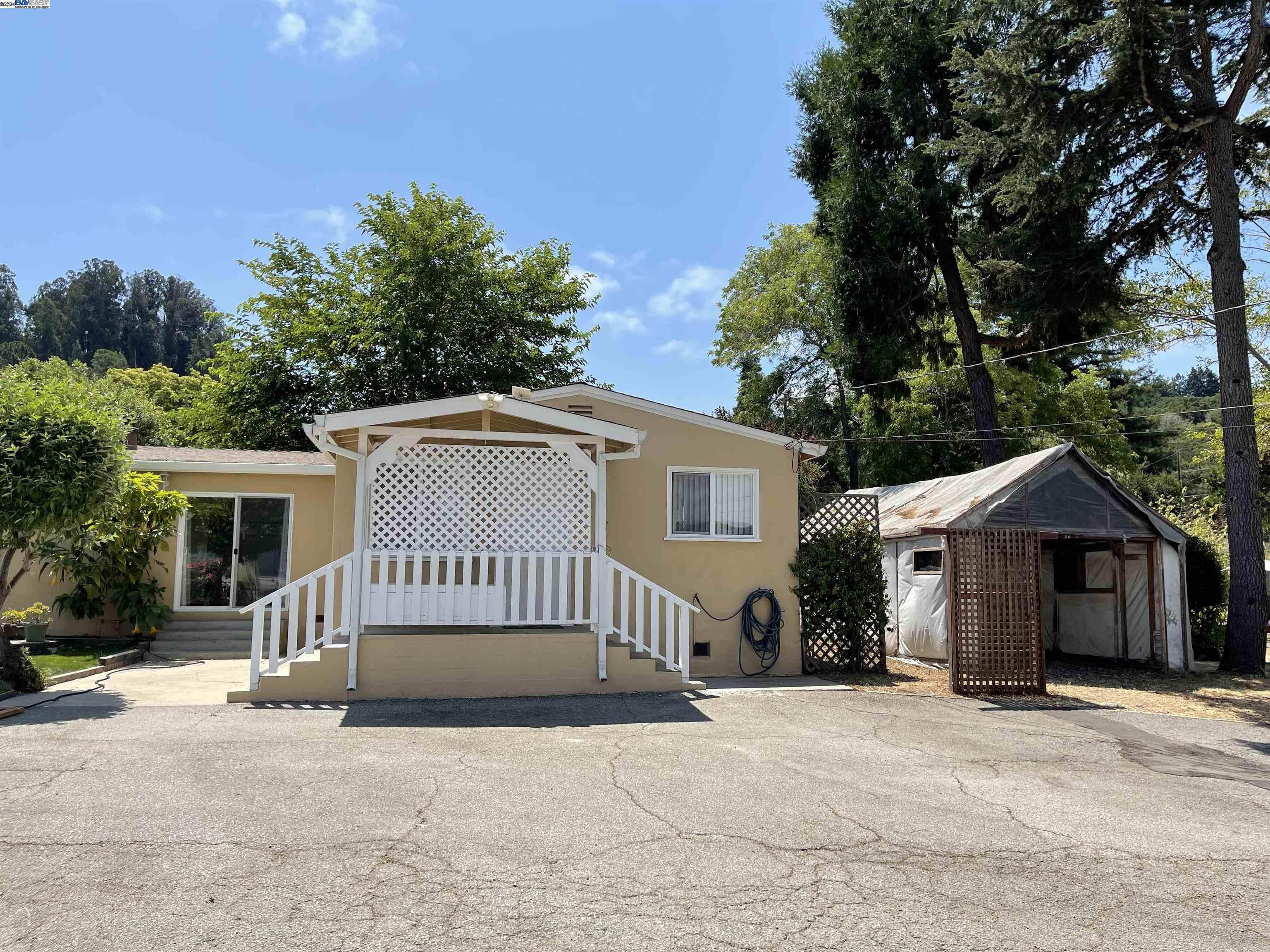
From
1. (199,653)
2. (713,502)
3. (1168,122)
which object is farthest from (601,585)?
(1168,122)

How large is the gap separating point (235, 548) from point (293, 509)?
107 cm

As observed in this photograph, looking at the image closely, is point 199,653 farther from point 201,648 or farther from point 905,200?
point 905,200

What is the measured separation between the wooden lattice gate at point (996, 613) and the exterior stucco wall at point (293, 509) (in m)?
9.17

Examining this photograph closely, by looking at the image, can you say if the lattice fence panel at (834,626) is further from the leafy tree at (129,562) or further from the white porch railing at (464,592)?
the leafy tree at (129,562)

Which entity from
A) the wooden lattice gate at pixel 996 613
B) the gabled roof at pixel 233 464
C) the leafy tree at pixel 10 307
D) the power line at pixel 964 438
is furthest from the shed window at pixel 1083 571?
the leafy tree at pixel 10 307

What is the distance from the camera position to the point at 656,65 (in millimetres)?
14117

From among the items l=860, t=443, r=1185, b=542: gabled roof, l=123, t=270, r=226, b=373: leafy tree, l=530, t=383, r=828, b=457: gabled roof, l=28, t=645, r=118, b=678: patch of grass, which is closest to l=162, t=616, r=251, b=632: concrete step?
l=28, t=645, r=118, b=678: patch of grass

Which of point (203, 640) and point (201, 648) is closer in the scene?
point (201, 648)

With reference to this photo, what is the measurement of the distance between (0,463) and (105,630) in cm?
562

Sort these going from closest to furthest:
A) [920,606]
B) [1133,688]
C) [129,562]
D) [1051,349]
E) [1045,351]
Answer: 1. [1133,688]
2. [129,562]
3. [920,606]
4. [1051,349]
5. [1045,351]

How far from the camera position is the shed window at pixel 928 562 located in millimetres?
14138

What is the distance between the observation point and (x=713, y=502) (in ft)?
39.8

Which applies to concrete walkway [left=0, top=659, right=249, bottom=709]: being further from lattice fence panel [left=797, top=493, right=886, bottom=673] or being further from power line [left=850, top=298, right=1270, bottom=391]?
power line [left=850, top=298, right=1270, bottom=391]

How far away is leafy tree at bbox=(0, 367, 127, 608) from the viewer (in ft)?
26.9
